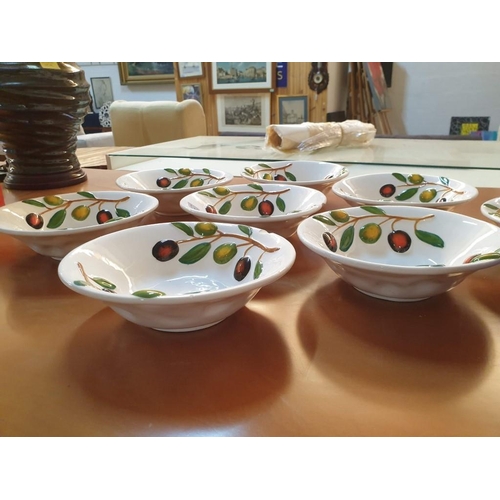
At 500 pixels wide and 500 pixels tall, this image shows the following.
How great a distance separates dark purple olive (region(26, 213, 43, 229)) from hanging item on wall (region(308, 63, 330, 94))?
9.57 ft

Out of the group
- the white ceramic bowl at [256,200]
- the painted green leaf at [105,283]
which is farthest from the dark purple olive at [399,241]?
the painted green leaf at [105,283]

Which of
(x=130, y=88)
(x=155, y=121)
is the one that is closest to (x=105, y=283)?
(x=155, y=121)

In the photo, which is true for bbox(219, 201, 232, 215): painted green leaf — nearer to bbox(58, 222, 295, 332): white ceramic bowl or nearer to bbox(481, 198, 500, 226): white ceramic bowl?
bbox(58, 222, 295, 332): white ceramic bowl

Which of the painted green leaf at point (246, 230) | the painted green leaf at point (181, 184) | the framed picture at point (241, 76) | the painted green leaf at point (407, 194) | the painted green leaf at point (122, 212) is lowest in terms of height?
the painted green leaf at point (407, 194)

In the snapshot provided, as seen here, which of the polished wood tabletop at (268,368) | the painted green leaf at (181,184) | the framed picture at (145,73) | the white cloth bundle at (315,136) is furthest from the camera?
the framed picture at (145,73)

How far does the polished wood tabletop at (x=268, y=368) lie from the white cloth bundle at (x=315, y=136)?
0.85m

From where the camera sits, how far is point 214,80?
3500 mm

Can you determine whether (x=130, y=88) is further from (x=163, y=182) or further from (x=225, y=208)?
(x=225, y=208)

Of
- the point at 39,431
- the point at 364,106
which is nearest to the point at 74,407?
the point at 39,431

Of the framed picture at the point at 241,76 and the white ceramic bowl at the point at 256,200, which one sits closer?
the white ceramic bowl at the point at 256,200

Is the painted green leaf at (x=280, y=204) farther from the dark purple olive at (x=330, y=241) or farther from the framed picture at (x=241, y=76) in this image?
the framed picture at (x=241, y=76)

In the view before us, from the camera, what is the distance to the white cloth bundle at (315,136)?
1.24m

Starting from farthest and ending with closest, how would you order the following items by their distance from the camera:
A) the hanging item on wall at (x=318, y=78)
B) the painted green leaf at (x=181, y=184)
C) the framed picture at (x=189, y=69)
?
the framed picture at (x=189, y=69) < the hanging item on wall at (x=318, y=78) < the painted green leaf at (x=181, y=184)

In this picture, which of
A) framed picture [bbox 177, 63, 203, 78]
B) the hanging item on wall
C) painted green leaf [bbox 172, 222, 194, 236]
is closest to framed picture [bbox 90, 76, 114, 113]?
framed picture [bbox 177, 63, 203, 78]
